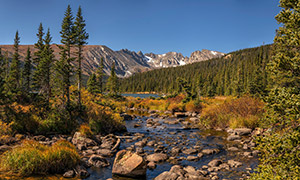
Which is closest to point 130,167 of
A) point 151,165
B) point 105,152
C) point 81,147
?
point 151,165

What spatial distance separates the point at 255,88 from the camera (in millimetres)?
46406

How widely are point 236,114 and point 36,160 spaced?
68.7 feet

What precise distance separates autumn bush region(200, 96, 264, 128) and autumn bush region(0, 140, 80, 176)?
18.1 m

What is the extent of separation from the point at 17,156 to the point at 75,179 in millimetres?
3161

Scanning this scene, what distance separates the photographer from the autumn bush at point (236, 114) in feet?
69.3

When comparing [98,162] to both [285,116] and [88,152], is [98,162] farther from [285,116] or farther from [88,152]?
[285,116]

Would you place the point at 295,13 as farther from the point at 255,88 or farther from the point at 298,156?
the point at 255,88

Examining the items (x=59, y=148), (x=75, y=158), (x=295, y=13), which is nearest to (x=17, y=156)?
(x=59, y=148)

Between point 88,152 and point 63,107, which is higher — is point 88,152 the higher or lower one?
the lower one

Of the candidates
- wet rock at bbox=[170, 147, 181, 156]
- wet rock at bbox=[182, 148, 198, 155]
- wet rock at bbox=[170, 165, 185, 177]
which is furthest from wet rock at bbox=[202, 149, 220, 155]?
wet rock at bbox=[170, 165, 185, 177]

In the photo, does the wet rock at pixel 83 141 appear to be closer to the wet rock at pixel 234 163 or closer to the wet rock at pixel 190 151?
the wet rock at pixel 190 151

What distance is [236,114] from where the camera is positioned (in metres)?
22.8

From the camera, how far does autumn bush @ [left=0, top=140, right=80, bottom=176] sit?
30.7 ft

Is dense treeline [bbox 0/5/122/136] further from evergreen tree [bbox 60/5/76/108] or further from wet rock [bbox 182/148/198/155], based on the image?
wet rock [bbox 182/148/198/155]
